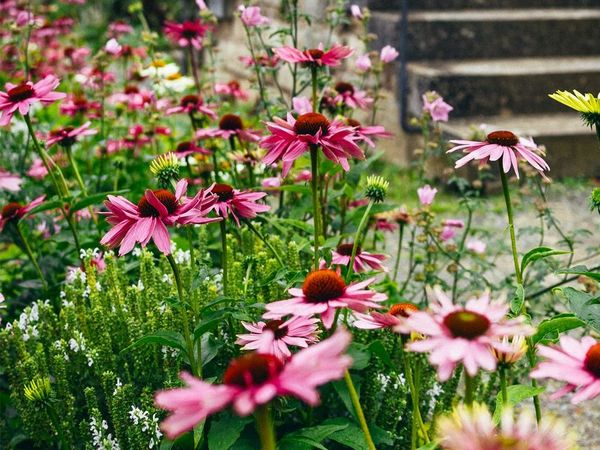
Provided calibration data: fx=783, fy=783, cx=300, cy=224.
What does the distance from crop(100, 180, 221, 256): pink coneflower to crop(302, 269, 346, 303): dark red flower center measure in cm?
21

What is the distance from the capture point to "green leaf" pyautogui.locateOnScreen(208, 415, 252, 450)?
45.9 inches

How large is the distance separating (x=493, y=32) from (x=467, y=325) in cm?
379

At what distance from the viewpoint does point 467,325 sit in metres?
0.76

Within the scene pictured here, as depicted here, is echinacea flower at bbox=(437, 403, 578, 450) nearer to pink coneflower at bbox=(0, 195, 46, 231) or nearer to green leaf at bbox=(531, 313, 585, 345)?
green leaf at bbox=(531, 313, 585, 345)

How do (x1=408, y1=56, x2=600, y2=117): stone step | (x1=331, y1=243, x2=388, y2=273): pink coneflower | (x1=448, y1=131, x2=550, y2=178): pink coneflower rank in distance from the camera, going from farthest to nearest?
(x1=408, y1=56, x2=600, y2=117): stone step, (x1=331, y1=243, x2=388, y2=273): pink coneflower, (x1=448, y1=131, x2=550, y2=178): pink coneflower

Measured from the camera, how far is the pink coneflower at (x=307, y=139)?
1.21 m

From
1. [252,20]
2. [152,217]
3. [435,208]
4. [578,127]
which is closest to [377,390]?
[152,217]

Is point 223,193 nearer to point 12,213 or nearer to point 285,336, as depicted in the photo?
point 285,336

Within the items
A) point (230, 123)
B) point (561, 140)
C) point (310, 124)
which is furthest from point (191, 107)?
point (561, 140)

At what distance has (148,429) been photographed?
1316mm

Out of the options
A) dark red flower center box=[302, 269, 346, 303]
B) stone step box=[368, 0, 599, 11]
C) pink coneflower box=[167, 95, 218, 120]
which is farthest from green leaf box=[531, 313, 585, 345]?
stone step box=[368, 0, 599, 11]

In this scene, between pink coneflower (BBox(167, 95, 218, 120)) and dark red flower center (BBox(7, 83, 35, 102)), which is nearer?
dark red flower center (BBox(7, 83, 35, 102))

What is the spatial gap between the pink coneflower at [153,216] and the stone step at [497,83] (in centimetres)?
287

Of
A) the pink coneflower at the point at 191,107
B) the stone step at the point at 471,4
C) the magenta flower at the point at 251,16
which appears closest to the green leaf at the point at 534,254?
the pink coneflower at the point at 191,107
